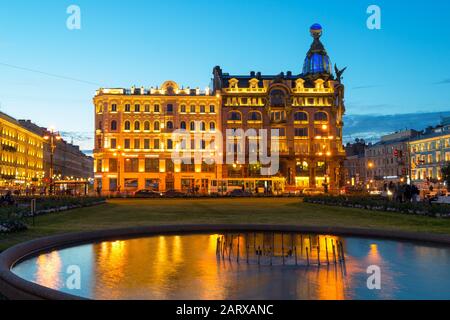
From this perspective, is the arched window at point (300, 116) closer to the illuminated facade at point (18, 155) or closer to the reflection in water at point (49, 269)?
the illuminated facade at point (18, 155)

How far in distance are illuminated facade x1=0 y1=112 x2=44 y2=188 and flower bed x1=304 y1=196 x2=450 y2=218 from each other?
62.5 metres

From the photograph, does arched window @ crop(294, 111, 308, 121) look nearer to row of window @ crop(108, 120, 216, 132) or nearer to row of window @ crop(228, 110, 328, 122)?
row of window @ crop(228, 110, 328, 122)

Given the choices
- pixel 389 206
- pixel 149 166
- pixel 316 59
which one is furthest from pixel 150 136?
pixel 389 206

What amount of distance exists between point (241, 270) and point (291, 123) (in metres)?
79.5

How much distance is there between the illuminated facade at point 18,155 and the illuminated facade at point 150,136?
62.8 feet

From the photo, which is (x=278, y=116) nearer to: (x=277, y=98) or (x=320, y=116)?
(x=277, y=98)

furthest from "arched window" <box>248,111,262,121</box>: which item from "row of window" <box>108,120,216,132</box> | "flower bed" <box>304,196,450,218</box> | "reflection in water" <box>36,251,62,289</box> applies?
"reflection in water" <box>36,251,62,289</box>

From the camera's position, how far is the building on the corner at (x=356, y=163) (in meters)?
138

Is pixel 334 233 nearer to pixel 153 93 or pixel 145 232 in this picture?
pixel 145 232

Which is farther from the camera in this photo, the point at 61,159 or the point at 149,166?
the point at 61,159

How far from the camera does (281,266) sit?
13219mm

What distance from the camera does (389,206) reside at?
35500 mm
